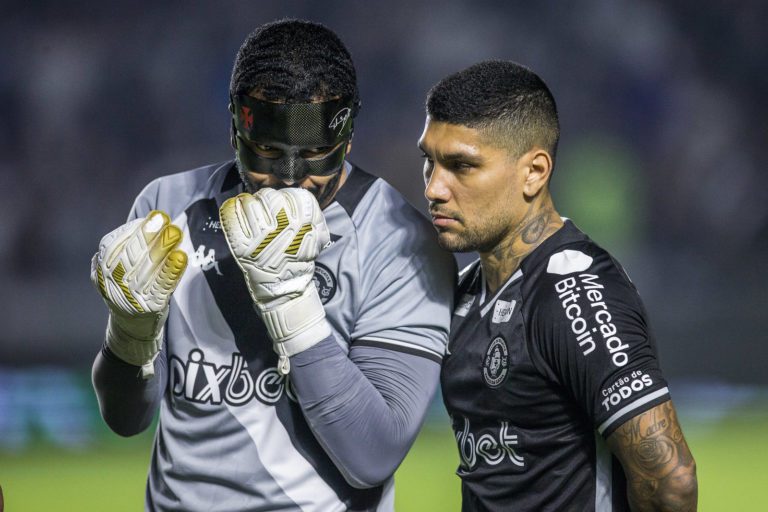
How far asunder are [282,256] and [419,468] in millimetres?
3112

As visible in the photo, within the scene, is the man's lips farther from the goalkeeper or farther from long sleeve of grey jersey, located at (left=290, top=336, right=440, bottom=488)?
long sleeve of grey jersey, located at (left=290, top=336, right=440, bottom=488)

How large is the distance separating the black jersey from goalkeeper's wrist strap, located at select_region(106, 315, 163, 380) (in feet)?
2.36

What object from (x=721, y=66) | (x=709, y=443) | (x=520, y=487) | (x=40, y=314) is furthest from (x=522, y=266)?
(x=721, y=66)

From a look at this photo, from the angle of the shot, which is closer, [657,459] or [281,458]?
[657,459]

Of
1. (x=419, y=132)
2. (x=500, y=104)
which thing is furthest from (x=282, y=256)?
(x=419, y=132)

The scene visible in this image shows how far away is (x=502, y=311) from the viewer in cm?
236

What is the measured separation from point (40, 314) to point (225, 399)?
423cm

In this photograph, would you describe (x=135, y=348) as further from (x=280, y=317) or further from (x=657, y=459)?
(x=657, y=459)

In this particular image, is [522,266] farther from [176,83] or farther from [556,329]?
[176,83]

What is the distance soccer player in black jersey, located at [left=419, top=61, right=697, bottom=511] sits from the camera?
2107 mm

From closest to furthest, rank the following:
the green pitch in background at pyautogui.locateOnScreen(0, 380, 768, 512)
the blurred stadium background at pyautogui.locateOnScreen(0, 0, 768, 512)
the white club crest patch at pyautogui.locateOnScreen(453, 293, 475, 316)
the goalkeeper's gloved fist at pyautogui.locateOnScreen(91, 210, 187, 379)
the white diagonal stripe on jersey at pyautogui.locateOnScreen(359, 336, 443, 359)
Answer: the goalkeeper's gloved fist at pyautogui.locateOnScreen(91, 210, 187, 379)
the white diagonal stripe on jersey at pyautogui.locateOnScreen(359, 336, 443, 359)
the white club crest patch at pyautogui.locateOnScreen(453, 293, 475, 316)
the green pitch in background at pyautogui.locateOnScreen(0, 380, 768, 512)
the blurred stadium background at pyautogui.locateOnScreen(0, 0, 768, 512)

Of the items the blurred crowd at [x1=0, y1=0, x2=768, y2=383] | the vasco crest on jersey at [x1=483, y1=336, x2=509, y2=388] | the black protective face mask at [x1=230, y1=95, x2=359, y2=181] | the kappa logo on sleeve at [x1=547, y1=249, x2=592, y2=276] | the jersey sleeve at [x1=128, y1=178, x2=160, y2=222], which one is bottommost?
the blurred crowd at [x1=0, y1=0, x2=768, y2=383]

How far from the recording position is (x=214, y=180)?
2.43m

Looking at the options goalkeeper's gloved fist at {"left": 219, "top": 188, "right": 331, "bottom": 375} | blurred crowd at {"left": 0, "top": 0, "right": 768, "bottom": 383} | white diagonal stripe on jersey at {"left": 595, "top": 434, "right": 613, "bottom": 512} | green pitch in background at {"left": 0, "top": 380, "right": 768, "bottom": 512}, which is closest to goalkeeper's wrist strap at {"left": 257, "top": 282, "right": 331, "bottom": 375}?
goalkeeper's gloved fist at {"left": 219, "top": 188, "right": 331, "bottom": 375}
